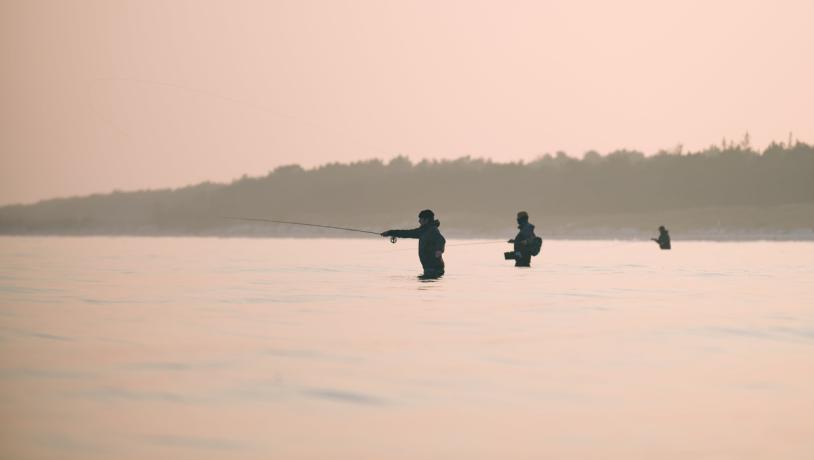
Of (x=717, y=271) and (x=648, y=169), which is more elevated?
(x=648, y=169)

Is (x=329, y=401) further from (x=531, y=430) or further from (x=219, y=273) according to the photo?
(x=219, y=273)

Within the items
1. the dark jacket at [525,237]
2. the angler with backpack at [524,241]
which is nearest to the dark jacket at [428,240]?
the angler with backpack at [524,241]

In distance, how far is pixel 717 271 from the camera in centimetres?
3309

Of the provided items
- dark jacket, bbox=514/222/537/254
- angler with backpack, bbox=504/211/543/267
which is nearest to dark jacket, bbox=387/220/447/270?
angler with backpack, bbox=504/211/543/267

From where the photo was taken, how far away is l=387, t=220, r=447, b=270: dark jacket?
966 inches

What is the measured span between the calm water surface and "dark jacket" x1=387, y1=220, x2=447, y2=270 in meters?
2.07

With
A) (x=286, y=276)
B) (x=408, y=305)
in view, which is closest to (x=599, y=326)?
(x=408, y=305)

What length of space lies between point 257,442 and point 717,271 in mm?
26898

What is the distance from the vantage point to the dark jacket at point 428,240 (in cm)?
2453

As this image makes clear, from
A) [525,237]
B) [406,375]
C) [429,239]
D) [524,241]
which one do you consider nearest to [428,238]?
[429,239]

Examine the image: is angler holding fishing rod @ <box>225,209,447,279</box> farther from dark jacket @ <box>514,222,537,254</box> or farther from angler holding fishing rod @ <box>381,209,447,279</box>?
dark jacket @ <box>514,222,537,254</box>

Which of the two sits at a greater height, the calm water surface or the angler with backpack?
the angler with backpack

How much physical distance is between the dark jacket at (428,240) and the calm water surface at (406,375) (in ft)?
6.78

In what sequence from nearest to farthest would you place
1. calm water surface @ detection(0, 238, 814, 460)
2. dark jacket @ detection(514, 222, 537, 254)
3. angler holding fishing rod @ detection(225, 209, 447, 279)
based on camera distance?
1. calm water surface @ detection(0, 238, 814, 460)
2. angler holding fishing rod @ detection(225, 209, 447, 279)
3. dark jacket @ detection(514, 222, 537, 254)
